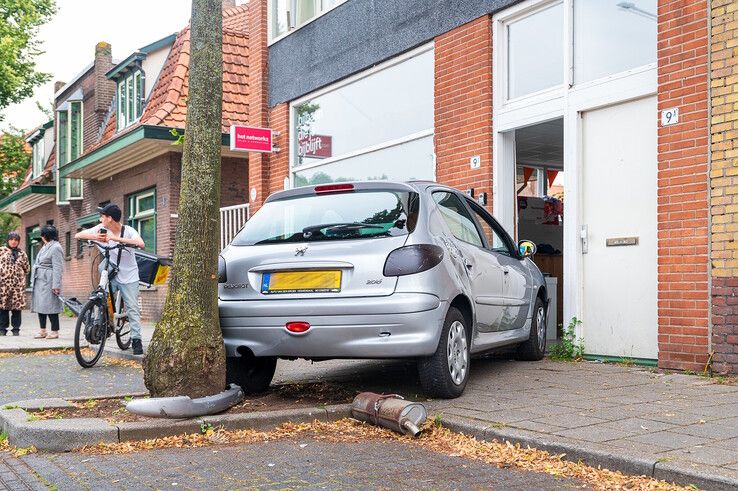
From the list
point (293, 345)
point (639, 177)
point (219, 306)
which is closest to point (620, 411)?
point (293, 345)

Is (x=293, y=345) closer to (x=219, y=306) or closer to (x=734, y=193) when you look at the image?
(x=219, y=306)

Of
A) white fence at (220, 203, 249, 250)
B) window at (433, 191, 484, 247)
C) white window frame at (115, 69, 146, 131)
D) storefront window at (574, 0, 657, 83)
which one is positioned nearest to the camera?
window at (433, 191, 484, 247)

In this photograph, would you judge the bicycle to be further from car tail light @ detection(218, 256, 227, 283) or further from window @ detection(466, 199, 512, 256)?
window @ detection(466, 199, 512, 256)

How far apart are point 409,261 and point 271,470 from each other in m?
1.98

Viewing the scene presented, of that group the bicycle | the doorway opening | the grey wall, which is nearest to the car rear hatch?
the bicycle

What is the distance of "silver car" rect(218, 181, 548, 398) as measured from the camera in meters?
5.85

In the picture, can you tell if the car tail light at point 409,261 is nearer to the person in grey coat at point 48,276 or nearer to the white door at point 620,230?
the white door at point 620,230

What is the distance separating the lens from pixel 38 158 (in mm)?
31469

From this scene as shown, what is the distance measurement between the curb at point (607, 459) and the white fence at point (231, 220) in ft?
39.3

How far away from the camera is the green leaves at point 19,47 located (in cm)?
2534

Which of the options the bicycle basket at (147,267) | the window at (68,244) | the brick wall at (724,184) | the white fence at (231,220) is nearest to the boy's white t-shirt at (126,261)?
the bicycle basket at (147,267)

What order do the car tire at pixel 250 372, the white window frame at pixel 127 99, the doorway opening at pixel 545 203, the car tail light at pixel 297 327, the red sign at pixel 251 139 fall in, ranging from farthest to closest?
1. the white window frame at pixel 127 99
2. the red sign at pixel 251 139
3. the doorway opening at pixel 545 203
4. the car tire at pixel 250 372
5. the car tail light at pixel 297 327

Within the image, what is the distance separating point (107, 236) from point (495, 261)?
4.60 meters

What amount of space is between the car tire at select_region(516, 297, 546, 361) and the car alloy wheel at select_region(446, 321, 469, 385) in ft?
7.40
